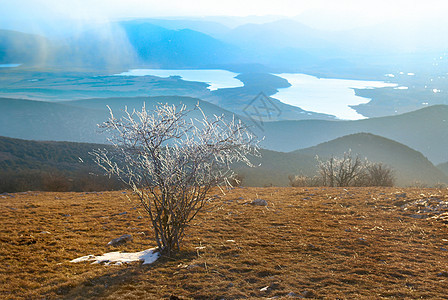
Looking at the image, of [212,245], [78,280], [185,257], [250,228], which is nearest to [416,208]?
[250,228]

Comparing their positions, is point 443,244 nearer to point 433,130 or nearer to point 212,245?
point 212,245

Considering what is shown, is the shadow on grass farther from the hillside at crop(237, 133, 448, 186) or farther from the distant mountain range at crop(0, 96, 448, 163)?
the distant mountain range at crop(0, 96, 448, 163)

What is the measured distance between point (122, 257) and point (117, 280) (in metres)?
1.11

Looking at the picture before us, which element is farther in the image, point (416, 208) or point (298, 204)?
point (298, 204)

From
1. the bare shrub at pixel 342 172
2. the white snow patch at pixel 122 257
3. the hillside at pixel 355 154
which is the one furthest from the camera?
the hillside at pixel 355 154

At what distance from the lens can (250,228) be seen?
27.1ft

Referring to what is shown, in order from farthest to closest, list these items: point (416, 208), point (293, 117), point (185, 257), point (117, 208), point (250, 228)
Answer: point (293, 117), point (117, 208), point (416, 208), point (250, 228), point (185, 257)

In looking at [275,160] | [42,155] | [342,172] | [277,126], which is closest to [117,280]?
[342,172]

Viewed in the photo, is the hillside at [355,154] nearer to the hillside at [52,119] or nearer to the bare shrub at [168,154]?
the bare shrub at [168,154]

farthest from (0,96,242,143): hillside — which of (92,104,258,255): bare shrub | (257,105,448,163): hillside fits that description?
(92,104,258,255): bare shrub

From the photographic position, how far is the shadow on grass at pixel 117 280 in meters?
4.62

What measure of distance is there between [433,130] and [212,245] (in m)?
130

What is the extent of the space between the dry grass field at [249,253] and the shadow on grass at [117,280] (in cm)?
2

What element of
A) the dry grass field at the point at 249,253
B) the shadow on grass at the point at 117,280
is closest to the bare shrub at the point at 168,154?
the shadow on grass at the point at 117,280
